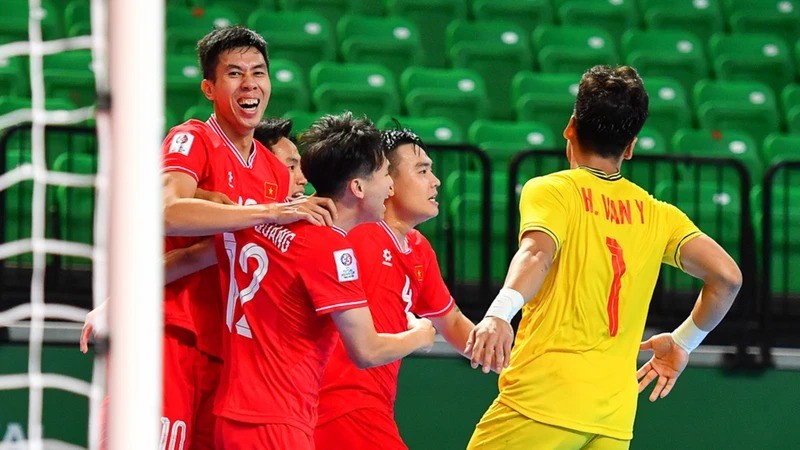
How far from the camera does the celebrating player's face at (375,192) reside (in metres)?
4.56

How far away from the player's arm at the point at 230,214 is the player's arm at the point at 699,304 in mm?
1408

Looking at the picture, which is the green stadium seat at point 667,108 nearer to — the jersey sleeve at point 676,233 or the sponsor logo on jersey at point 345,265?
the jersey sleeve at point 676,233

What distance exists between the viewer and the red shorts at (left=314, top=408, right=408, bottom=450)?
16.5ft

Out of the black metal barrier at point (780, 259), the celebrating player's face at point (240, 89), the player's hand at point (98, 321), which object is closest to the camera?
the player's hand at point (98, 321)

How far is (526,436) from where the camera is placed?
15.4 feet

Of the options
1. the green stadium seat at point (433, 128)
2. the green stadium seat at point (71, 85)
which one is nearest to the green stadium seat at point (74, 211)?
the green stadium seat at point (71, 85)

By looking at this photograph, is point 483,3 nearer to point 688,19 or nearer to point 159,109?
point 688,19

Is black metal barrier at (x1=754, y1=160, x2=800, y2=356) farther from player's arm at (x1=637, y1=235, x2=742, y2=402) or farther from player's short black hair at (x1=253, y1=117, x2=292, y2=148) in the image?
player's short black hair at (x1=253, y1=117, x2=292, y2=148)

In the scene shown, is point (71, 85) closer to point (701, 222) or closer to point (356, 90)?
point (356, 90)

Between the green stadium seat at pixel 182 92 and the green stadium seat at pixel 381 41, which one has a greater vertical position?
the green stadium seat at pixel 381 41

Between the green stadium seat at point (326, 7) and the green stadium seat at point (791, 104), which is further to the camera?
the green stadium seat at point (326, 7)

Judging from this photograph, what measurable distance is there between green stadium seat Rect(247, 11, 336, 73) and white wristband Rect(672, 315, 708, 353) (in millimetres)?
5545

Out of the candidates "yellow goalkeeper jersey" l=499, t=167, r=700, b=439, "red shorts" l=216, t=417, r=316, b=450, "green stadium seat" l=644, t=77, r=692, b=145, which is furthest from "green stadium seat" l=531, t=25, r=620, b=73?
"red shorts" l=216, t=417, r=316, b=450

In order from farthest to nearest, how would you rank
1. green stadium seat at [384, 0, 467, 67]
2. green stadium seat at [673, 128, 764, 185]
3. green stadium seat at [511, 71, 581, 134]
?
green stadium seat at [384, 0, 467, 67] < green stadium seat at [511, 71, 581, 134] < green stadium seat at [673, 128, 764, 185]
